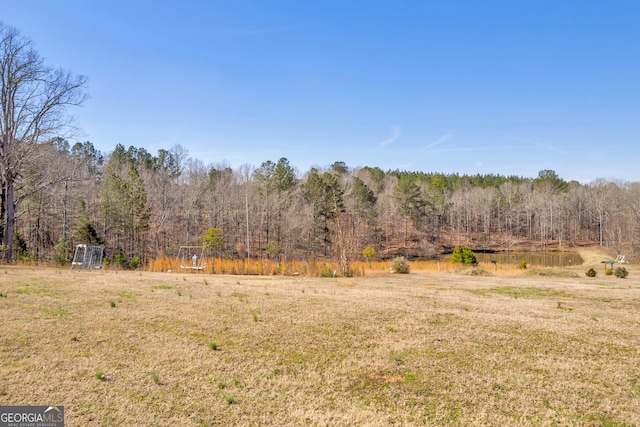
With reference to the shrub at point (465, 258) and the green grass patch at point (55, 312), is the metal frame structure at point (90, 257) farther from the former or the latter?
the shrub at point (465, 258)

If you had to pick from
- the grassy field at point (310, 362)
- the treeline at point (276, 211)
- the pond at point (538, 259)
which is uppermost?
the treeline at point (276, 211)

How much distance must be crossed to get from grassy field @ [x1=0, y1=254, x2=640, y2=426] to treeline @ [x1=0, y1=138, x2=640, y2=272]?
1107 cm

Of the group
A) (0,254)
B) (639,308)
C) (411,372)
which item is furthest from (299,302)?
(0,254)

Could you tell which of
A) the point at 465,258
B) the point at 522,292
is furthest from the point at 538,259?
the point at 522,292

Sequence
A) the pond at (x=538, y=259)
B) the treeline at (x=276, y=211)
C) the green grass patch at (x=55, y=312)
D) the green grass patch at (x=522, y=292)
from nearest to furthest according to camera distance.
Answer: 1. the green grass patch at (x=55, y=312)
2. the green grass patch at (x=522, y=292)
3. the treeline at (x=276, y=211)
4. the pond at (x=538, y=259)

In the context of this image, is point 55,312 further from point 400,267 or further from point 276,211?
point 276,211

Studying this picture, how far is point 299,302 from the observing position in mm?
8961

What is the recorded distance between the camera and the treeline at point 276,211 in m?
30.3

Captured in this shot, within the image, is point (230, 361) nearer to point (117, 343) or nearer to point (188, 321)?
point (117, 343)

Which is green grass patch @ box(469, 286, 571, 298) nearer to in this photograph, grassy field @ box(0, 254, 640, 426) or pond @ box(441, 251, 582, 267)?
grassy field @ box(0, 254, 640, 426)

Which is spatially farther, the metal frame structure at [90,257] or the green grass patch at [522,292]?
the metal frame structure at [90,257]

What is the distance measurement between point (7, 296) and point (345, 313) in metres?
6.67

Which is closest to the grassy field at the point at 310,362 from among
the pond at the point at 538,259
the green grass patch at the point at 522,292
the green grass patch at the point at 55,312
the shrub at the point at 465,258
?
the green grass patch at the point at 55,312

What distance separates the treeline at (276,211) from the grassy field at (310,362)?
1107 centimetres
